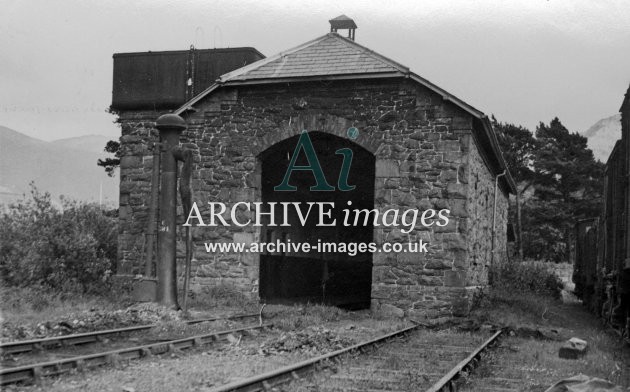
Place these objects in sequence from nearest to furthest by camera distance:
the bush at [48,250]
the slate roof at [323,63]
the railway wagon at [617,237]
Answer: the railway wagon at [617,237], the bush at [48,250], the slate roof at [323,63]

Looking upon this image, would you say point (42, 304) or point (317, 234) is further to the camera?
point (317, 234)

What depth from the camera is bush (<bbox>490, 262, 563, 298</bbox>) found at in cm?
2155

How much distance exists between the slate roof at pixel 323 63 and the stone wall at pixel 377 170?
1.23 ft

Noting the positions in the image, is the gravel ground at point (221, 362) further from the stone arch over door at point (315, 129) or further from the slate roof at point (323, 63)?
the slate roof at point (323, 63)

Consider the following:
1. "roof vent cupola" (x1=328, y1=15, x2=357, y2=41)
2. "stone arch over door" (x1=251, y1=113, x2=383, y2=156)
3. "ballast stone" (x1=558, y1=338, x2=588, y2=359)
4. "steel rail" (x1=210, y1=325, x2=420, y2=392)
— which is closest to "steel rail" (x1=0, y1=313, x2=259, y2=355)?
"steel rail" (x1=210, y1=325, x2=420, y2=392)

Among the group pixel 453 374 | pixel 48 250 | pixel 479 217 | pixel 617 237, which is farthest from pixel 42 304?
pixel 617 237

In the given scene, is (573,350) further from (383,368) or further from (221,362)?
(221,362)

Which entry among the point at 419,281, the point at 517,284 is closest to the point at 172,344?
the point at 419,281

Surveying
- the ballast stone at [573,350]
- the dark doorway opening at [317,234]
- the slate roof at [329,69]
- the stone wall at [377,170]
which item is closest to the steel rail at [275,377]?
the ballast stone at [573,350]

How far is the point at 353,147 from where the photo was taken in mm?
19062

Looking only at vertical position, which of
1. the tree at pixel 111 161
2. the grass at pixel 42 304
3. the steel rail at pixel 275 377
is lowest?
the grass at pixel 42 304

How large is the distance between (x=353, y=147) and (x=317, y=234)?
286 inches

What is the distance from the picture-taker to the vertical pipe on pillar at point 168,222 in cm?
1391

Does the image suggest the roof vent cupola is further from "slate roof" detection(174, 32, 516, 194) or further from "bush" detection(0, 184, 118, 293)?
"bush" detection(0, 184, 118, 293)
